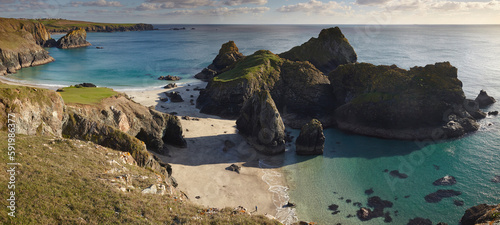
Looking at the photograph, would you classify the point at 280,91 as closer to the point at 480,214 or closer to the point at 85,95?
the point at 85,95

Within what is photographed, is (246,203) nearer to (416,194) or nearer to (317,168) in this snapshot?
(317,168)

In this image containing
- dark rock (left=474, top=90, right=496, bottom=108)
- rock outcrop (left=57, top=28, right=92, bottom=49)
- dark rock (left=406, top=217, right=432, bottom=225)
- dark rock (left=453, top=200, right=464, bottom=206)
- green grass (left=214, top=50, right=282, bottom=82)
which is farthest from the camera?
rock outcrop (left=57, top=28, right=92, bottom=49)

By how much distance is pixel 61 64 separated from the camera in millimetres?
113688

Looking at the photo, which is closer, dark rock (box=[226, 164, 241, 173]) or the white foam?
the white foam

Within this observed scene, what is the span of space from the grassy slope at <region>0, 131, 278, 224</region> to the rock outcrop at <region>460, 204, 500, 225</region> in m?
19.2

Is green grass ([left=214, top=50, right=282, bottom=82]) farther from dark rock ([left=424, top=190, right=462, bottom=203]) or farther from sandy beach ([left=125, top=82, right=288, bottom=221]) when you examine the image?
dark rock ([left=424, top=190, right=462, bottom=203])

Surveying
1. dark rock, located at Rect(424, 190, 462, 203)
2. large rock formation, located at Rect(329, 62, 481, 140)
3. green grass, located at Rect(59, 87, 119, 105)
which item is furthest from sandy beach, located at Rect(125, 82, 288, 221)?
large rock formation, located at Rect(329, 62, 481, 140)

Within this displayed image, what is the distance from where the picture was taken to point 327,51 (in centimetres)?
8981

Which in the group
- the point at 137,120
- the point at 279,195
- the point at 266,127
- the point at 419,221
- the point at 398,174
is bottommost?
the point at 419,221

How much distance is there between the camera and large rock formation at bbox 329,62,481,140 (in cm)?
4769

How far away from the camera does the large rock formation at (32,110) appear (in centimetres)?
2178

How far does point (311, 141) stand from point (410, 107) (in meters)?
20.4

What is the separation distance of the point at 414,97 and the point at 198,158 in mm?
38166

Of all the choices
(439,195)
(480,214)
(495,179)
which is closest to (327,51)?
(495,179)
